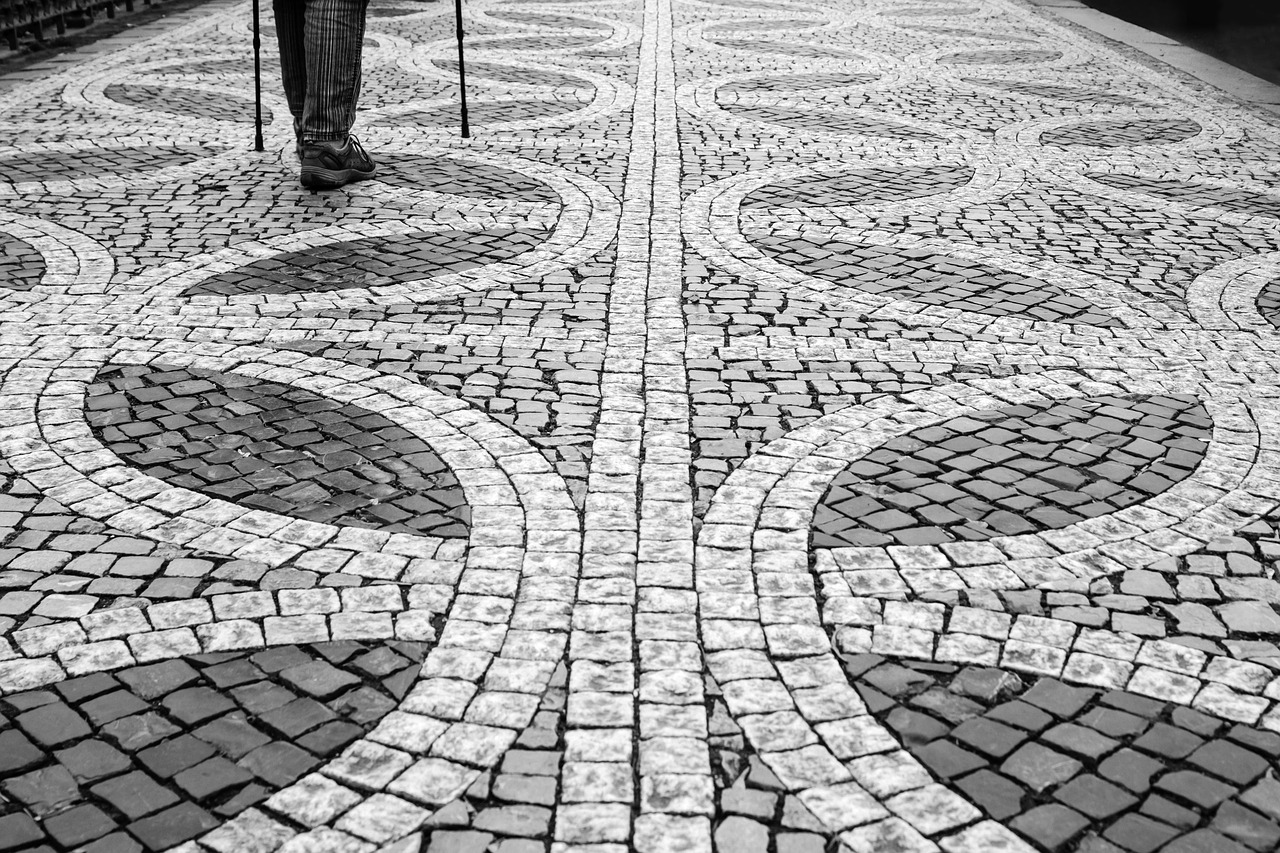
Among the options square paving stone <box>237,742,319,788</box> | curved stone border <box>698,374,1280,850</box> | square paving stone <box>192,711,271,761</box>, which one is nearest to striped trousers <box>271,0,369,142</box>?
curved stone border <box>698,374,1280,850</box>

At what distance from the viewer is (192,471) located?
146 inches

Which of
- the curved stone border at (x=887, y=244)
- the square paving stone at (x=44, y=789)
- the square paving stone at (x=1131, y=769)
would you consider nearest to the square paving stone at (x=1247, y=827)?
the square paving stone at (x=1131, y=769)

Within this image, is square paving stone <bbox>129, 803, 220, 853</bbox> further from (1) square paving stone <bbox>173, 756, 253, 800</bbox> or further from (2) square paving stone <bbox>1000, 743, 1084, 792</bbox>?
(2) square paving stone <bbox>1000, 743, 1084, 792</bbox>

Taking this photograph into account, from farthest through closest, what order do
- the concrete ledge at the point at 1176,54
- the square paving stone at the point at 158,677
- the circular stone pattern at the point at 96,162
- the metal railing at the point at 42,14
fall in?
the metal railing at the point at 42,14
the concrete ledge at the point at 1176,54
the circular stone pattern at the point at 96,162
the square paving stone at the point at 158,677

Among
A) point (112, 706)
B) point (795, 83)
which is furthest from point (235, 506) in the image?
point (795, 83)

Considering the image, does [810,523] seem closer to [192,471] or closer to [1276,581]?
[1276,581]

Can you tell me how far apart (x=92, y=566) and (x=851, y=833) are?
2.04 metres

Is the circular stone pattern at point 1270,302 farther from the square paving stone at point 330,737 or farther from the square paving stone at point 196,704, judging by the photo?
the square paving stone at point 196,704

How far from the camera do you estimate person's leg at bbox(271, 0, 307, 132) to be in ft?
22.9

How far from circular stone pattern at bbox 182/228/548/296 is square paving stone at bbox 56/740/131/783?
3.05 metres

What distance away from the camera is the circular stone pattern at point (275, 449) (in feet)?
11.6

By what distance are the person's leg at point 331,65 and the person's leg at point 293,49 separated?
16 cm

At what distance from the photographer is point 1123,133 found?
29.3 ft

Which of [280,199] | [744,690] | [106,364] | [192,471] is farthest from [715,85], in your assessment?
[744,690]
